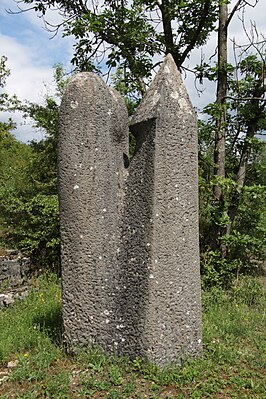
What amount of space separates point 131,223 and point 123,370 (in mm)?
1326

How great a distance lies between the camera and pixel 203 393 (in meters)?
3.24

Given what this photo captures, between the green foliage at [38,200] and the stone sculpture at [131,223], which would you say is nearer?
the stone sculpture at [131,223]

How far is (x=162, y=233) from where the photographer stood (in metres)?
3.64

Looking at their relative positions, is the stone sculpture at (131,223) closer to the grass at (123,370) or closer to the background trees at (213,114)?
the grass at (123,370)

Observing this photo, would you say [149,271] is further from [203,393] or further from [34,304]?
[34,304]

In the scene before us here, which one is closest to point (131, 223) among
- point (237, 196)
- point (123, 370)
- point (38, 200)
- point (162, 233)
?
point (162, 233)

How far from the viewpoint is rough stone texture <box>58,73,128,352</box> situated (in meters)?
3.76

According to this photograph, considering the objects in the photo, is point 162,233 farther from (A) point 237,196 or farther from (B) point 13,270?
(B) point 13,270

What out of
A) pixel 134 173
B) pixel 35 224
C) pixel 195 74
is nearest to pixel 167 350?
pixel 134 173

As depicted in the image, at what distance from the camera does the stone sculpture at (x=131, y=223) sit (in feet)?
11.9

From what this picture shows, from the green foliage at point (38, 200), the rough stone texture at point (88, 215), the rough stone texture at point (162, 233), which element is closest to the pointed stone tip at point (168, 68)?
the rough stone texture at point (162, 233)

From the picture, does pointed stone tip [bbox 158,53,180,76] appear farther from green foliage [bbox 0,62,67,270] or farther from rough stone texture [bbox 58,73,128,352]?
green foliage [bbox 0,62,67,270]

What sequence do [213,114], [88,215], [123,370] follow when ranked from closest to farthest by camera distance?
[123,370]
[88,215]
[213,114]

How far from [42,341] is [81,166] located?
Answer: 72.2 inches
